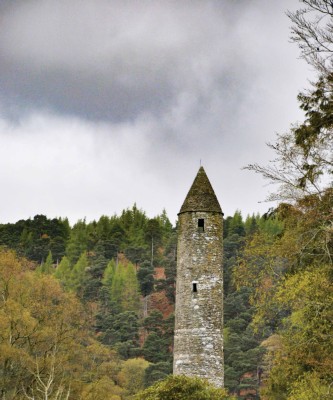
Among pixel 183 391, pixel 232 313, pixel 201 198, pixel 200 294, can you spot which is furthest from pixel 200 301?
pixel 232 313

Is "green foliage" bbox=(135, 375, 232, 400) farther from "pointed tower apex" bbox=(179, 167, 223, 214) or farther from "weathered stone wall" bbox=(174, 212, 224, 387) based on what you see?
"pointed tower apex" bbox=(179, 167, 223, 214)

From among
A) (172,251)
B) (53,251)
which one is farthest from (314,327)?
(53,251)

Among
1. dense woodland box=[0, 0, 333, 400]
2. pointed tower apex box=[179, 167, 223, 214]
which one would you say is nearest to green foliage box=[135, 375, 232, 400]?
dense woodland box=[0, 0, 333, 400]

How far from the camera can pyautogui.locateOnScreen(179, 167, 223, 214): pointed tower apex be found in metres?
22.2

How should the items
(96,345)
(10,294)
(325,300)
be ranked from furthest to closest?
(96,345) → (10,294) → (325,300)

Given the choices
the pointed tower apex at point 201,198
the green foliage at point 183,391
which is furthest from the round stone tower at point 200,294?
the green foliage at point 183,391

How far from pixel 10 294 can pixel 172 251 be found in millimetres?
57454

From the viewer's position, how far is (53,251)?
98.0 metres

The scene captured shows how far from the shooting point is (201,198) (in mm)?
22578

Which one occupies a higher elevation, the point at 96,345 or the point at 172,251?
the point at 172,251

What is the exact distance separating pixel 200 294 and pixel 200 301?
0.81 feet

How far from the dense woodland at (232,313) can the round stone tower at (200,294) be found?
1231 millimetres

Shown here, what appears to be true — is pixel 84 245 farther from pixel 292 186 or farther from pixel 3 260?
pixel 292 186

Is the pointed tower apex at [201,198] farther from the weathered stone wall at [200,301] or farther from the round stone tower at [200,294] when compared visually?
the weathered stone wall at [200,301]
